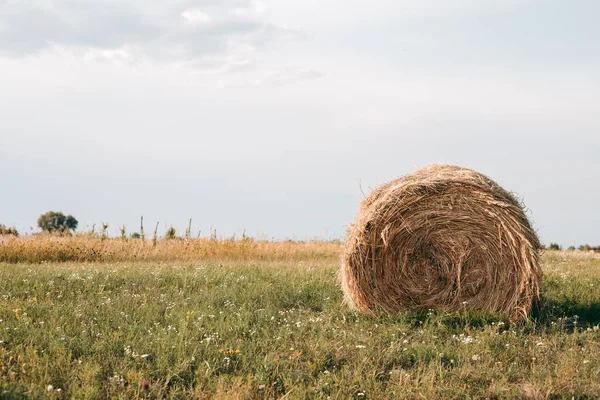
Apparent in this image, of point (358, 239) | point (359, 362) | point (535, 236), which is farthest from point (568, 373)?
point (358, 239)

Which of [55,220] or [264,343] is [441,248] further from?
[55,220]

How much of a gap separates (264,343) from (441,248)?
12.8 feet

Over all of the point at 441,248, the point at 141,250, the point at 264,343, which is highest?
the point at 441,248

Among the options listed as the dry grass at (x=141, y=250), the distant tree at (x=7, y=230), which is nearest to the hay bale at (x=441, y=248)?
the dry grass at (x=141, y=250)

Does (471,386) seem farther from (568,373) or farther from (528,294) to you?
(528,294)

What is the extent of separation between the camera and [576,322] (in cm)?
964

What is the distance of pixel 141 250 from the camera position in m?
21.4

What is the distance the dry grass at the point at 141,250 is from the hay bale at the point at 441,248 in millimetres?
10322

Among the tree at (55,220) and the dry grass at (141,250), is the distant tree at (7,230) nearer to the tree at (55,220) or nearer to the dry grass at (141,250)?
the dry grass at (141,250)

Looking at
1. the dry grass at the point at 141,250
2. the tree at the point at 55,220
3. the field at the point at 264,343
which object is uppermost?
the tree at the point at 55,220

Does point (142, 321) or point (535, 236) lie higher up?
point (535, 236)

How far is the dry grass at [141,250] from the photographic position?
20328 mm

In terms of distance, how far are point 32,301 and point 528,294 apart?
8.36 metres

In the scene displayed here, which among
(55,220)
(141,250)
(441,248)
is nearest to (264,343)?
(441,248)
